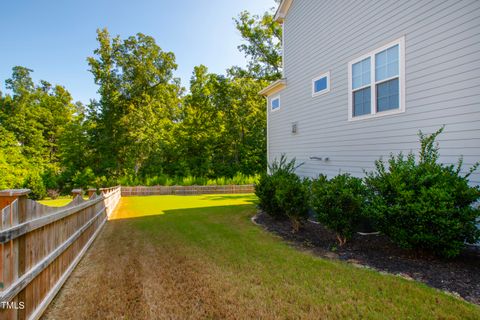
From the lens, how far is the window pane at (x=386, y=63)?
5641 mm

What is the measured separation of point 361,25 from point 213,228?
5933 mm

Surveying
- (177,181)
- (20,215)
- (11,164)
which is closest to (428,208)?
(20,215)

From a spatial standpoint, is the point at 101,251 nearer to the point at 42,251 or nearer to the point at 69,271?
the point at 69,271

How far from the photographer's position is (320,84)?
7.93 meters

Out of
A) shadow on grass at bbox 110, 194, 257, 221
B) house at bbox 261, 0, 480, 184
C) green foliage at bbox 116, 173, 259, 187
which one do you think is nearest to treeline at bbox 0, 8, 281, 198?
green foliage at bbox 116, 173, 259, 187

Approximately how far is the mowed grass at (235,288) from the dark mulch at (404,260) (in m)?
0.29

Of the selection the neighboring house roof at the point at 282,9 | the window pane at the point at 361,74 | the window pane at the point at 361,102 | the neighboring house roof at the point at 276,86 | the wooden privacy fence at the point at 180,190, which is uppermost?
the neighboring house roof at the point at 282,9

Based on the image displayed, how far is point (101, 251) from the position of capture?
519 cm

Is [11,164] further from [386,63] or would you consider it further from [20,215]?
[386,63]

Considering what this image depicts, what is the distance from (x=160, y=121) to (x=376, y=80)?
759 inches

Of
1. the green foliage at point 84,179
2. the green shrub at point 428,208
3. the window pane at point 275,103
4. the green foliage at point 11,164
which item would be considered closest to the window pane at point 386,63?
the green shrub at point 428,208

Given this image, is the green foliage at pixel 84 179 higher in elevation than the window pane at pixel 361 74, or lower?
lower

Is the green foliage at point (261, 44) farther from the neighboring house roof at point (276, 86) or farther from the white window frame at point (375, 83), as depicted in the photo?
the white window frame at point (375, 83)

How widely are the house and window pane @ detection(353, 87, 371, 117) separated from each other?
2 centimetres
